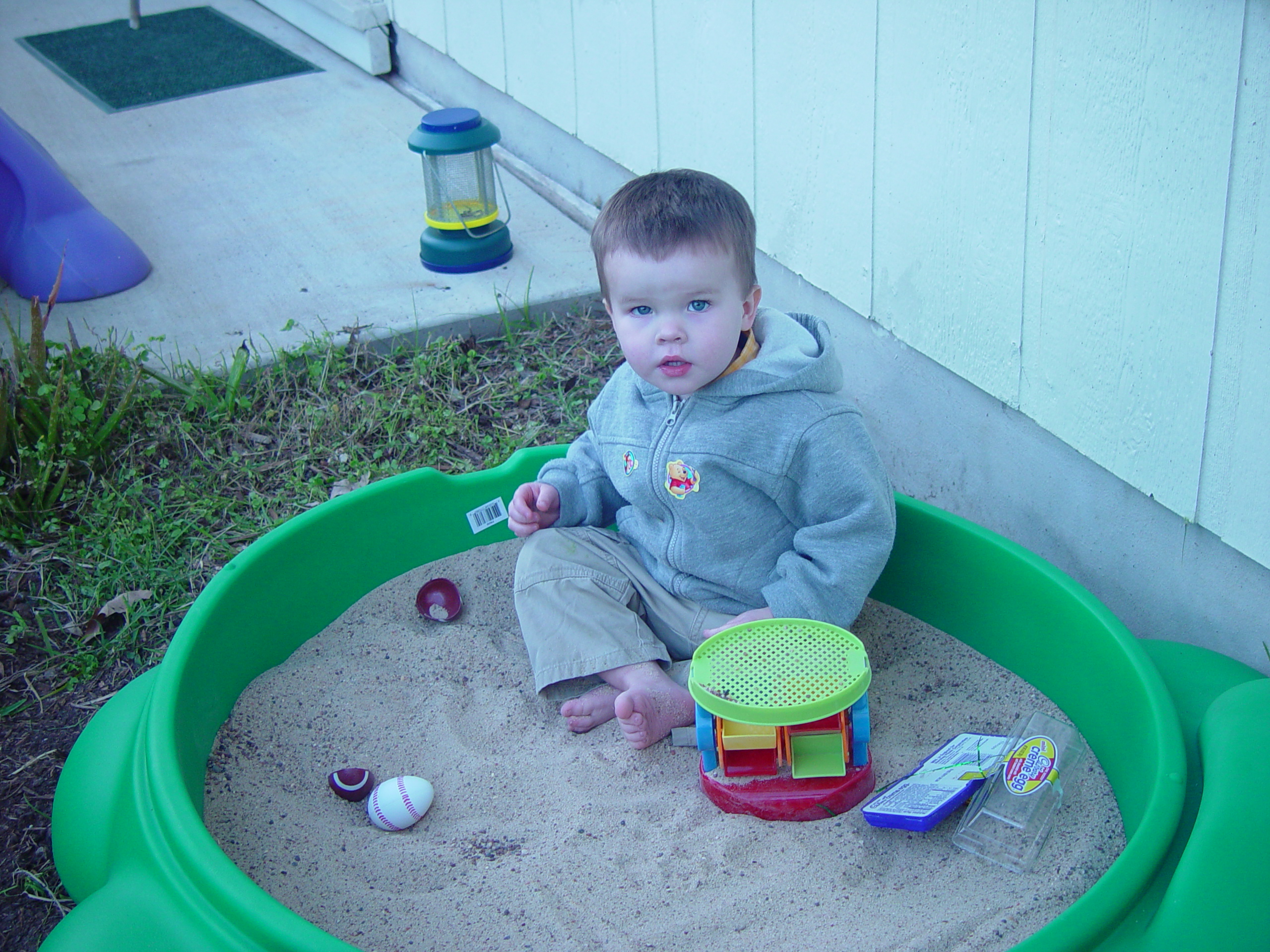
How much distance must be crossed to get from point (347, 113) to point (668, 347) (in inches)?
103

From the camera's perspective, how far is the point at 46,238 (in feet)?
8.50

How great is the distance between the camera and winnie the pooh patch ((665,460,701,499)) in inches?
59.4

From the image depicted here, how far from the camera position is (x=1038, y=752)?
138 centimetres

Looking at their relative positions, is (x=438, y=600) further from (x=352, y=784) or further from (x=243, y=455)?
(x=243, y=455)

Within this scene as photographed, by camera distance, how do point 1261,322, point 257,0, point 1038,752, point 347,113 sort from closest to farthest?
point 1261,322 → point 1038,752 → point 347,113 → point 257,0

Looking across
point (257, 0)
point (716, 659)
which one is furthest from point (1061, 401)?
point (257, 0)

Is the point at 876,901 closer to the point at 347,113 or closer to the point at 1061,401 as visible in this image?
the point at 1061,401

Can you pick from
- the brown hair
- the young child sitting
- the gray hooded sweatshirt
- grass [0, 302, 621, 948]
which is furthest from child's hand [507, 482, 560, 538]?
grass [0, 302, 621, 948]

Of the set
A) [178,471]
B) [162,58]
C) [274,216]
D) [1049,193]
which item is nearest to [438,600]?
[178,471]

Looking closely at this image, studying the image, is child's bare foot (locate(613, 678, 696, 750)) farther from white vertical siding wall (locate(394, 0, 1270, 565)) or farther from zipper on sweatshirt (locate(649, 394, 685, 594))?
white vertical siding wall (locate(394, 0, 1270, 565))

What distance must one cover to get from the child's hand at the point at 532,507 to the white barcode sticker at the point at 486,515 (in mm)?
157

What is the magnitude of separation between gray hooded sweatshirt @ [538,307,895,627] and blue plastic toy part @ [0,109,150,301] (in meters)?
1.55

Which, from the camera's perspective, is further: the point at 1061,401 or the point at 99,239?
the point at 99,239

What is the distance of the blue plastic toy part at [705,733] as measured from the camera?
1.36 m
